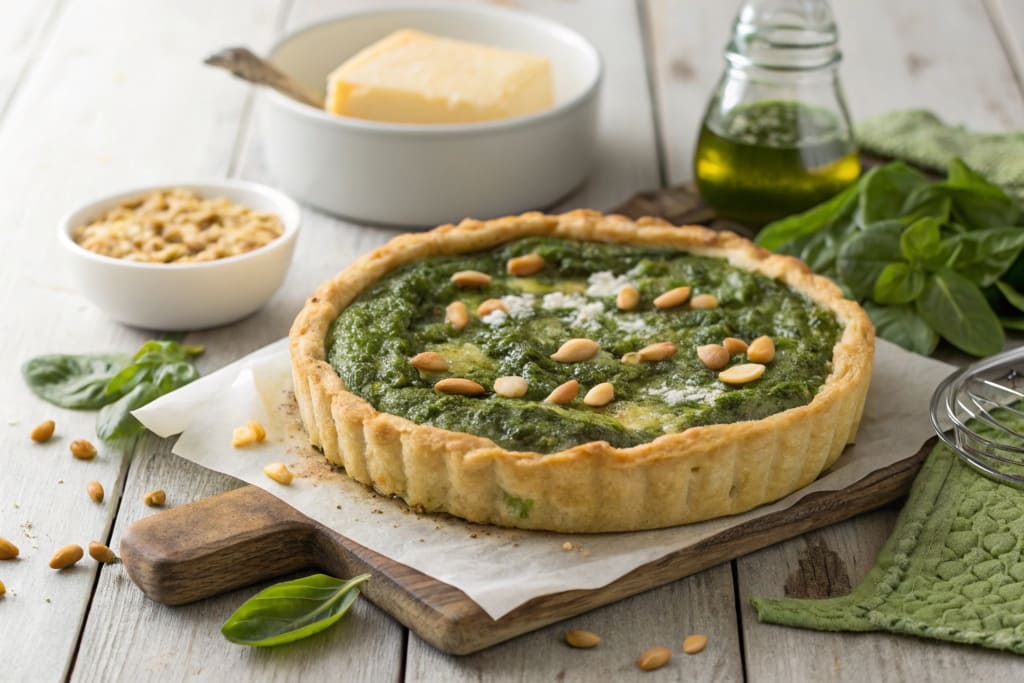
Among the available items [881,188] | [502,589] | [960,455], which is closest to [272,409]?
[502,589]

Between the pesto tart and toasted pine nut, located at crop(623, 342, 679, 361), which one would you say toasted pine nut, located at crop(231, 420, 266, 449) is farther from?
toasted pine nut, located at crop(623, 342, 679, 361)

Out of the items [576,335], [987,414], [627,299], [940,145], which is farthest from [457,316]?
[940,145]

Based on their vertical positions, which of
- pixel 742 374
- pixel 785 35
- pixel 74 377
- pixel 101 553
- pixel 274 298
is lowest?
pixel 274 298

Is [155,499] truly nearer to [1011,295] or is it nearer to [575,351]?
[575,351]

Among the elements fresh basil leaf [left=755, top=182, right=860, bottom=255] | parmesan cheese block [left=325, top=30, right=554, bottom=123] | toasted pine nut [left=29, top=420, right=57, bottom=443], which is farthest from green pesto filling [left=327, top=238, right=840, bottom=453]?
parmesan cheese block [left=325, top=30, right=554, bottom=123]

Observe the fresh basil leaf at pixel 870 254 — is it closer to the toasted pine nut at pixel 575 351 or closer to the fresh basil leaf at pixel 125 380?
the toasted pine nut at pixel 575 351

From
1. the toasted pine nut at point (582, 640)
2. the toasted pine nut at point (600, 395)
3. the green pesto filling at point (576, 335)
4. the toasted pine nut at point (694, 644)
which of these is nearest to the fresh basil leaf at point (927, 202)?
the green pesto filling at point (576, 335)
